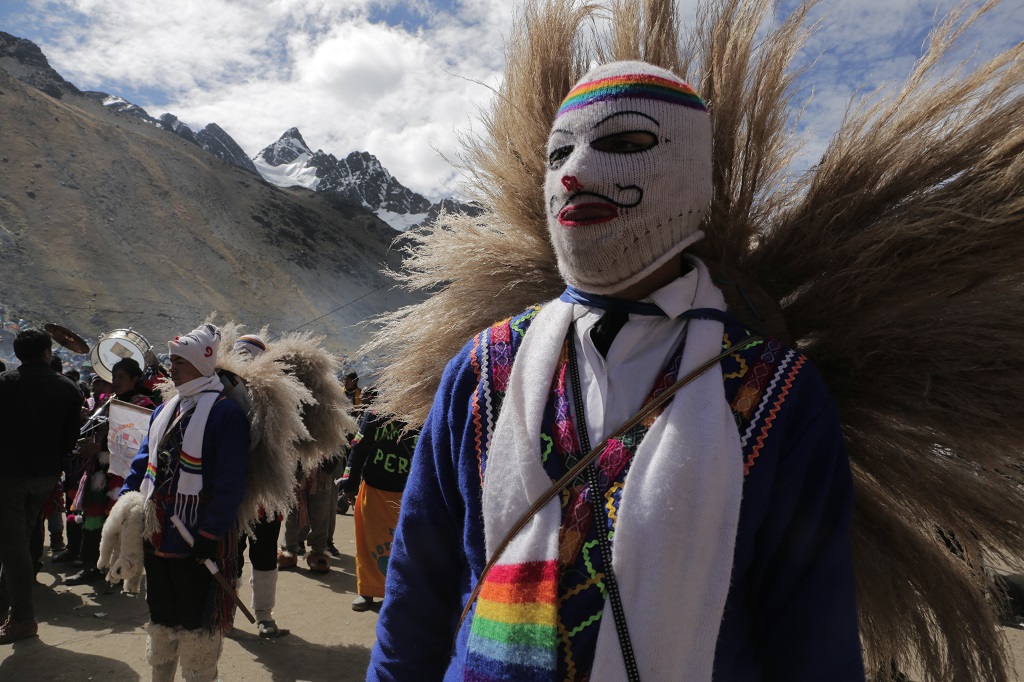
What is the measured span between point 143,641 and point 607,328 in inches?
170

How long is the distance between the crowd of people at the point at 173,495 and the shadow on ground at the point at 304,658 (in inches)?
5.2

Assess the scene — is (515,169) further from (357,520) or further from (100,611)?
(100,611)

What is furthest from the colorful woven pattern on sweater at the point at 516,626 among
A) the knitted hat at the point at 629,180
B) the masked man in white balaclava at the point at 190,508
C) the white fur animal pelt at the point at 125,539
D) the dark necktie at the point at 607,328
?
the white fur animal pelt at the point at 125,539

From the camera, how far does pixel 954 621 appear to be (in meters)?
1.34

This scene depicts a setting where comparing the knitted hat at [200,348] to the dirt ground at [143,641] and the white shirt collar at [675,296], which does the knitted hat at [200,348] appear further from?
the white shirt collar at [675,296]

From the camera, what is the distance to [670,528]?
0.97 metres

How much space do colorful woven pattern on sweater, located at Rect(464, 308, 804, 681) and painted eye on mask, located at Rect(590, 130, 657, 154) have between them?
364 millimetres

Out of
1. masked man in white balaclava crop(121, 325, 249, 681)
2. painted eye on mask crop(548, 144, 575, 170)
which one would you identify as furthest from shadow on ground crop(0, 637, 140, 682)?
painted eye on mask crop(548, 144, 575, 170)

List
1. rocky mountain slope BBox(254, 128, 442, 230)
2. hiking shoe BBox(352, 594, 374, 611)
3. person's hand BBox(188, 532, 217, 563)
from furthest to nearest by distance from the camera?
rocky mountain slope BBox(254, 128, 442, 230) < hiking shoe BBox(352, 594, 374, 611) < person's hand BBox(188, 532, 217, 563)

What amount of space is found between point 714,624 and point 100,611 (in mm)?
5070

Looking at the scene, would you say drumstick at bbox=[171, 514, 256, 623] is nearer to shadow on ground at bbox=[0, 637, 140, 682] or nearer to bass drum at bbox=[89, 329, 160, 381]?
shadow on ground at bbox=[0, 637, 140, 682]

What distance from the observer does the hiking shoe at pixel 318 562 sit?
5789mm

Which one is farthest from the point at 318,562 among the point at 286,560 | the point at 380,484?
the point at 380,484

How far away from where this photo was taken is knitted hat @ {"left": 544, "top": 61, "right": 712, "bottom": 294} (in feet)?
3.83
